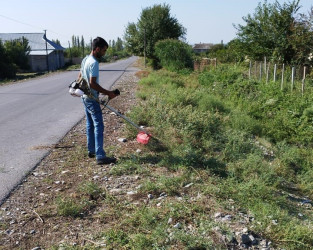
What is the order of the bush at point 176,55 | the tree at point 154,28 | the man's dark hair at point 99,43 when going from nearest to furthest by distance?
the man's dark hair at point 99,43 → the bush at point 176,55 → the tree at point 154,28

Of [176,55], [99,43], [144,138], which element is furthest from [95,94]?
[176,55]

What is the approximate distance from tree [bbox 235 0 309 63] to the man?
12.8m

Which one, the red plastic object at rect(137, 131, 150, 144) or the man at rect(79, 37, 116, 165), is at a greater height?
the man at rect(79, 37, 116, 165)

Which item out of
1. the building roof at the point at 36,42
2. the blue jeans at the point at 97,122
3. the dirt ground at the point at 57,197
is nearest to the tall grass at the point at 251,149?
the dirt ground at the point at 57,197

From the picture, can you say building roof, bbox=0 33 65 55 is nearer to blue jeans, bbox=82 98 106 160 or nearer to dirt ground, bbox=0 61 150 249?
dirt ground, bbox=0 61 150 249

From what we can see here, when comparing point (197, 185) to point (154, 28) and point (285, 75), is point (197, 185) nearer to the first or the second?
point (285, 75)

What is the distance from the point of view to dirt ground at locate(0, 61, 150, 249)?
348cm

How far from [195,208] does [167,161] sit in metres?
1.54

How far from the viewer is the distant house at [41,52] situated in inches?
1924

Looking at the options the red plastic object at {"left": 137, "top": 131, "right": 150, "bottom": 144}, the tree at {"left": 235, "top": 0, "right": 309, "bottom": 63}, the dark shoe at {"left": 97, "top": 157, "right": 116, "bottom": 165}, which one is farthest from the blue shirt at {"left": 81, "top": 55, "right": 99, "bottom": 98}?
the tree at {"left": 235, "top": 0, "right": 309, "bottom": 63}

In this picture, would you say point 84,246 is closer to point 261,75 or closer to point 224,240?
point 224,240

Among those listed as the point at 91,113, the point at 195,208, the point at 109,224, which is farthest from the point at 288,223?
the point at 91,113

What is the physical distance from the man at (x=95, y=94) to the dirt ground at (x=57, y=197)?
0.85 ft

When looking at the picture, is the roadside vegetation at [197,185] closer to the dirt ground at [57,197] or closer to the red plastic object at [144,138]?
the dirt ground at [57,197]
